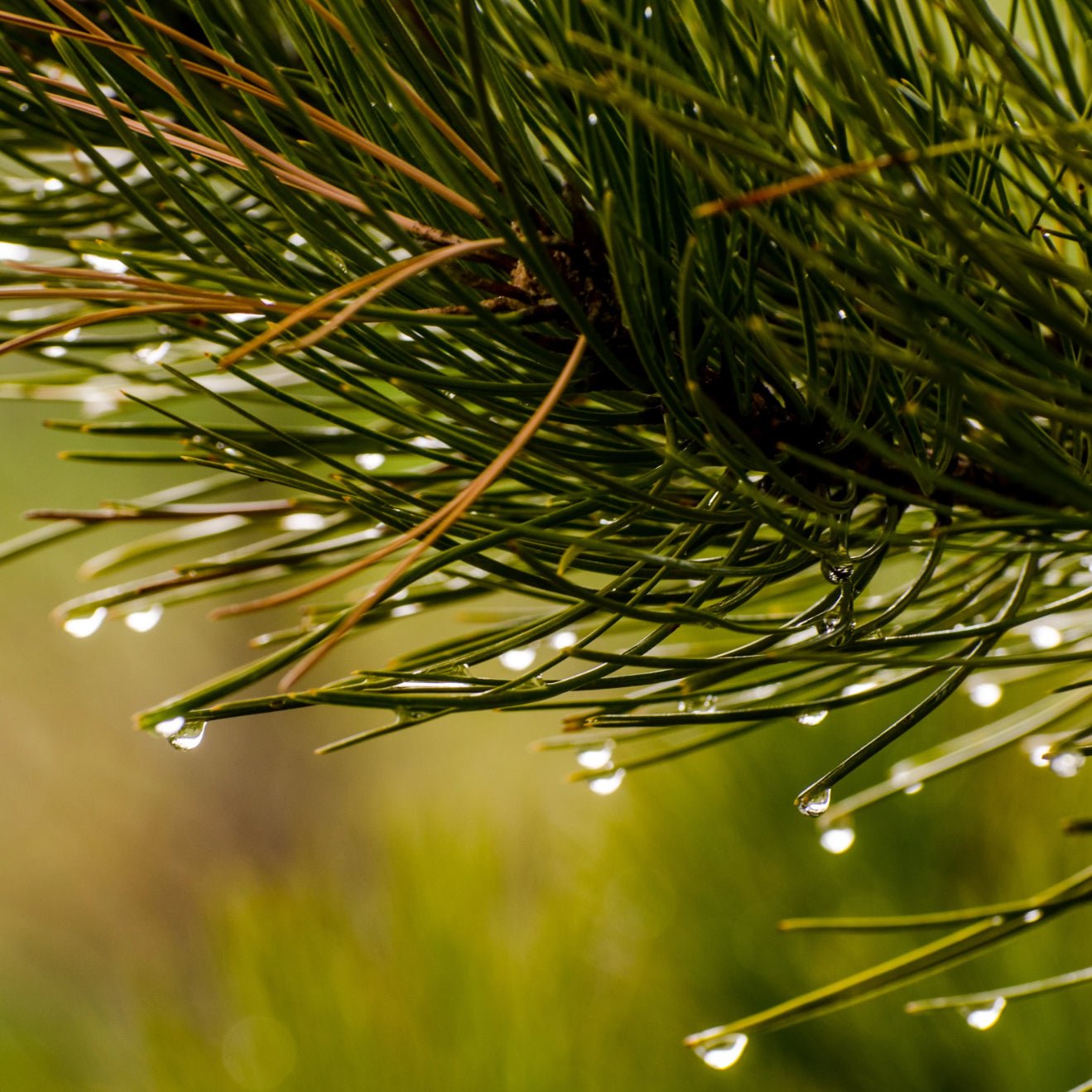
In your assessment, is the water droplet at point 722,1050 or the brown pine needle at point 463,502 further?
the water droplet at point 722,1050

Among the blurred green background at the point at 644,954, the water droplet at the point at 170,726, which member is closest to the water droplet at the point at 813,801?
the water droplet at the point at 170,726

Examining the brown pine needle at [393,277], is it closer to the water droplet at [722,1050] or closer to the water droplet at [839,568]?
the water droplet at [839,568]

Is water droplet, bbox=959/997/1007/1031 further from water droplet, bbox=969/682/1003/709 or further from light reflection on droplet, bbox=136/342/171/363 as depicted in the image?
light reflection on droplet, bbox=136/342/171/363

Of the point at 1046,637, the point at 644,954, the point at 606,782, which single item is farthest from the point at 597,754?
the point at 644,954

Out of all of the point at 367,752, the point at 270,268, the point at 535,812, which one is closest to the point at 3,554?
the point at 270,268

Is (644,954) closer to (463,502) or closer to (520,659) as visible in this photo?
(520,659)

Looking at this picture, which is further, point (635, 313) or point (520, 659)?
point (520, 659)
